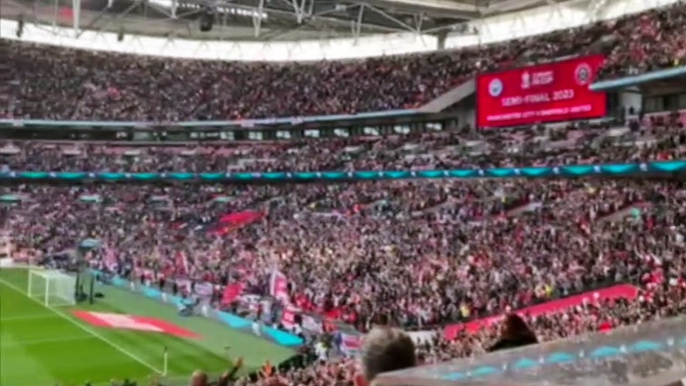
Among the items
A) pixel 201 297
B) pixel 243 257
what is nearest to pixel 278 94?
pixel 243 257

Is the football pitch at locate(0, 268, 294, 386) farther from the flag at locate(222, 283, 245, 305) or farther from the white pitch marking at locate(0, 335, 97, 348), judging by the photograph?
the flag at locate(222, 283, 245, 305)

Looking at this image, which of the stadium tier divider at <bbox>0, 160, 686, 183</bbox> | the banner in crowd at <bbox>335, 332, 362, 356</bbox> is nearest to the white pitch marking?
the banner in crowd at <bbox>335, 332, 362, 356</bbox>

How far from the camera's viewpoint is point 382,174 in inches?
1796

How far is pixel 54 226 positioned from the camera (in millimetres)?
45312

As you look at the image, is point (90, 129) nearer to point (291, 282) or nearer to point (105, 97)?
point (105, 97)

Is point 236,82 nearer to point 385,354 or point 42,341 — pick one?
point 42,341

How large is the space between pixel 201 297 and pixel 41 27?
42248 mm

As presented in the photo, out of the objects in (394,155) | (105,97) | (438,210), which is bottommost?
(438,210)

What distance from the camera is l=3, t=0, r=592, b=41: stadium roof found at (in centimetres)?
4975

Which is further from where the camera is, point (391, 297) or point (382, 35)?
point (382, 35)

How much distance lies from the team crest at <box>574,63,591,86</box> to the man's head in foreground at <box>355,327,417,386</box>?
39.3m

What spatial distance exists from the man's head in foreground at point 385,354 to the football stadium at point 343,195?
1 cm

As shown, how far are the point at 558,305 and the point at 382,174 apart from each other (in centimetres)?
2416

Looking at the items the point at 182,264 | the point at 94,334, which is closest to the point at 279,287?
the point at 94,334
